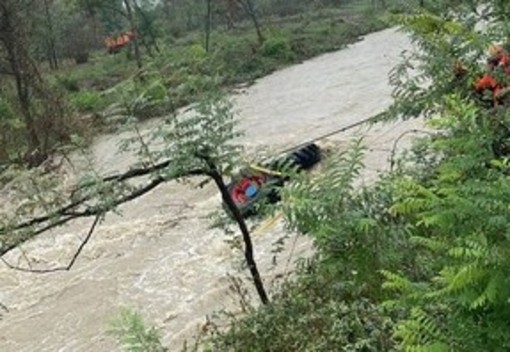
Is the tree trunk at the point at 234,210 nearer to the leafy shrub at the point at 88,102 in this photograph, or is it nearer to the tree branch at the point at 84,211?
the tree branch at the point at 84,211

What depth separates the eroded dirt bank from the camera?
7.11 meters

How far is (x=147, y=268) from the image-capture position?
8.27m

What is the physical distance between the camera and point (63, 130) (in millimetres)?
15883

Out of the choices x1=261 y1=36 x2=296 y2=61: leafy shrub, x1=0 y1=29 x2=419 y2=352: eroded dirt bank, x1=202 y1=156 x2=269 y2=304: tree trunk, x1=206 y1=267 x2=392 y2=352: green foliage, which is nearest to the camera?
x1=206 y1=267 x2=392 y2=352: green foliage

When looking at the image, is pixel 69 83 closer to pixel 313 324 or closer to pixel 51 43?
pixel 51 43

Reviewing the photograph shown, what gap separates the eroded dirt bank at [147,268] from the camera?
7105mm

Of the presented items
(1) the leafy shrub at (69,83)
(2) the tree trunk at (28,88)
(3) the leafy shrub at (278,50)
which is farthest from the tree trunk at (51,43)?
(2) the tree trunk at (28,88)

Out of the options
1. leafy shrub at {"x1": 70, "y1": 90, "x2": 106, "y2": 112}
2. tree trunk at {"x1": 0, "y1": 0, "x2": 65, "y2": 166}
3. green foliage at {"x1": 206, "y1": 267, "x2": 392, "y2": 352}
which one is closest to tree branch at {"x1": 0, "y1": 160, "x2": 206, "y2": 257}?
green foliage at {"x1": 206, "y1": 267, "x2": 392, "y2": 352}

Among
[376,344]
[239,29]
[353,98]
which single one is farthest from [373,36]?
[376,344]

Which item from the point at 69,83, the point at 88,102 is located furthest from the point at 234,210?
the point at 69,83

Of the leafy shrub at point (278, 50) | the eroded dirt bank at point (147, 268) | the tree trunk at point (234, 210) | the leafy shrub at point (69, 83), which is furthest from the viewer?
the leafy shrub at point (278, 50)

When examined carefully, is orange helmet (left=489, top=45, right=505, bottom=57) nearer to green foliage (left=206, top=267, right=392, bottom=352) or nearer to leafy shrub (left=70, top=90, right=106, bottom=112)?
green foliage (left=206, top=267, right=392, bottom=352)

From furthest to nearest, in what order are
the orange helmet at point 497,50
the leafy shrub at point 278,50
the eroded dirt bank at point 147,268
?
the leafy shrub at point 278,50 → the eroded dirt bank at point 147,268 → the orange helmet at point 497,50

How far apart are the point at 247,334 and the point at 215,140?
3.78ft
